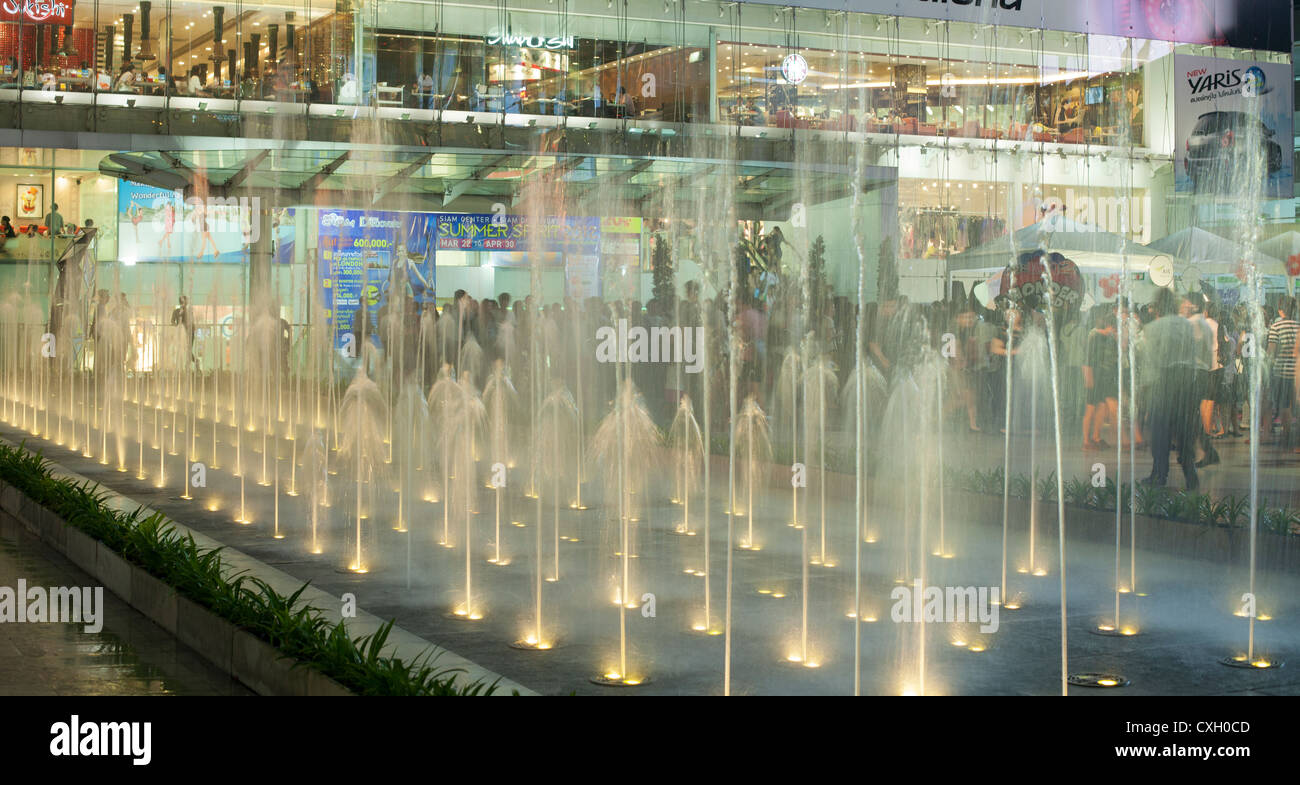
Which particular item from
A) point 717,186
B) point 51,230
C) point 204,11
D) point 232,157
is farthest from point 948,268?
point 51,230

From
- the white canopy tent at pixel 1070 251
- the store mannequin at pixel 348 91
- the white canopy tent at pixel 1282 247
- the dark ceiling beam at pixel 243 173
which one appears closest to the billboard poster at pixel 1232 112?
the white canopy tent at pixel 1282 247

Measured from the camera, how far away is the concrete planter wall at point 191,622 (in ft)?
19.2

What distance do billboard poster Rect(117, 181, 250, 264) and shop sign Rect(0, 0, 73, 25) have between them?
19.9 ft

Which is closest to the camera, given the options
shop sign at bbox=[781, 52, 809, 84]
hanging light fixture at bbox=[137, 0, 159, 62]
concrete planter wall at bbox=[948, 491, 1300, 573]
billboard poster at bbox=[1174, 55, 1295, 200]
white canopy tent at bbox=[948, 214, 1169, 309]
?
concrete planter wall at bbox=[948, 491, 1300, 573]

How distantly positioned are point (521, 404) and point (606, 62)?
1220 centimetres

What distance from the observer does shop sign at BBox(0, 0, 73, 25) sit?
82.6 feet

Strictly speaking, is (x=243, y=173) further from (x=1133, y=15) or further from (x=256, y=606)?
(x=256, y=606)

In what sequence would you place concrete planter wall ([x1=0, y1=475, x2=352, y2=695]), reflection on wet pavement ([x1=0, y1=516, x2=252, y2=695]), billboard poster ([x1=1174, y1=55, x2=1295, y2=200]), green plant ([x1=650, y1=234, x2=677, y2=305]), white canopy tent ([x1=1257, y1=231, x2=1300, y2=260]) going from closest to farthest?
1. concrete planter wall ([x1=0, y1=475, x2=352, y2=695])
2. reflection on wet pavement ([x1=0, y1=516, x2=252, y2=695])
3. white canopy tent ([x1=1257, y1=231, x2=1300, y2=260])
4. green plant ([x1=650, y1=234, x2=677, y2=305])
5. billboard poster ([x1=1174, y1=55, x2=1295, y2=200])

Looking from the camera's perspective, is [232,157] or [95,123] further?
[232,157]

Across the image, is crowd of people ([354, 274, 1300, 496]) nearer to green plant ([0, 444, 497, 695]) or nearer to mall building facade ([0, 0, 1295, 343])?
mall building facade ([0, 0, 1295, 343])

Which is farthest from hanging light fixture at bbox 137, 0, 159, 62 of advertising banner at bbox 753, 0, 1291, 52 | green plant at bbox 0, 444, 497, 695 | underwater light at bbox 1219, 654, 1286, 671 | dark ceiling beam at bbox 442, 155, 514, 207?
underwater light at bbox 1219, 654, 1286, 671

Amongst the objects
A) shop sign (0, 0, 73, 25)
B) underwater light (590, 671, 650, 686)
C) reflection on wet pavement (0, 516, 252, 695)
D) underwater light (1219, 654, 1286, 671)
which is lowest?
underwater light (1219, 654, 1286, 671)

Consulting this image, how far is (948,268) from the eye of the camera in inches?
868

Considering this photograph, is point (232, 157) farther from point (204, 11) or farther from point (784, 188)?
point (784, 188)
